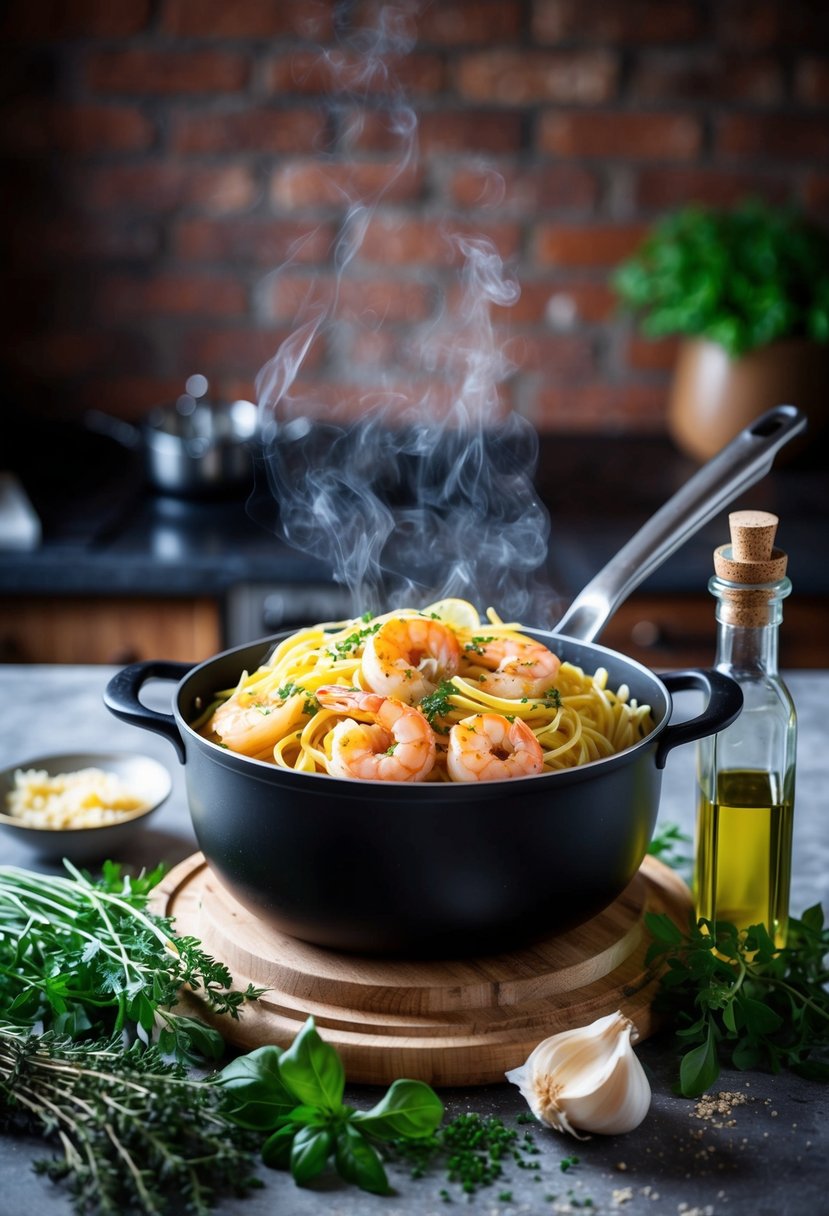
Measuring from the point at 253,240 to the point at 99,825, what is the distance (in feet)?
7.24

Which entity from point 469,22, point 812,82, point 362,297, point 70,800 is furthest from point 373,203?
point 70,800

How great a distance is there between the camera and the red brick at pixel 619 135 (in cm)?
316

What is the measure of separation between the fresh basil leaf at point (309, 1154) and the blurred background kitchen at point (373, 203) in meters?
2.02

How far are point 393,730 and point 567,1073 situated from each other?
292 millimetres

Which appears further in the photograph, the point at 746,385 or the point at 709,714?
the point at 746,385

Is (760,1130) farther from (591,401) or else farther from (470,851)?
(591,401)

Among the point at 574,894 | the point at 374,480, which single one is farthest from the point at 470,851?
the point at 374,480

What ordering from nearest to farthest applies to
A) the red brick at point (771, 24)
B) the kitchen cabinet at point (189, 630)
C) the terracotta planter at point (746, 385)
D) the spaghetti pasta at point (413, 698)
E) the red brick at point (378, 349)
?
the spaghetti pasta at point (413, 698), the kitchen cabinet at point (189, 630), the terracotta planter at point (746, 385), the red brick at point (771, 24), the red brick at point (378, 349)

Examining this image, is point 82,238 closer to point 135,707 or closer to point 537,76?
point 537,76

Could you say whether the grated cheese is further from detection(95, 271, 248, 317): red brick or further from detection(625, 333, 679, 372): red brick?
detection(625, 333, 679, 372): red brick

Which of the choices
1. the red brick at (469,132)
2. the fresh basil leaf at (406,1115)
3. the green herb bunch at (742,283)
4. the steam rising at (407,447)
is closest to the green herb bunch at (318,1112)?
the fresh basil leaf at (406,1115)

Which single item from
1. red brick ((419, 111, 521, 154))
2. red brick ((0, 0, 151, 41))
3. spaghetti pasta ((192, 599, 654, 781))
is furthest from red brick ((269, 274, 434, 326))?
spaghetti pasta ((192, 599, 654, 781))

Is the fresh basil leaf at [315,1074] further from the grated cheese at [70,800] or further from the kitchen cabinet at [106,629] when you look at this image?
the kitchen cabinet at [106,629]

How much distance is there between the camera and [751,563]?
3.73 ft
